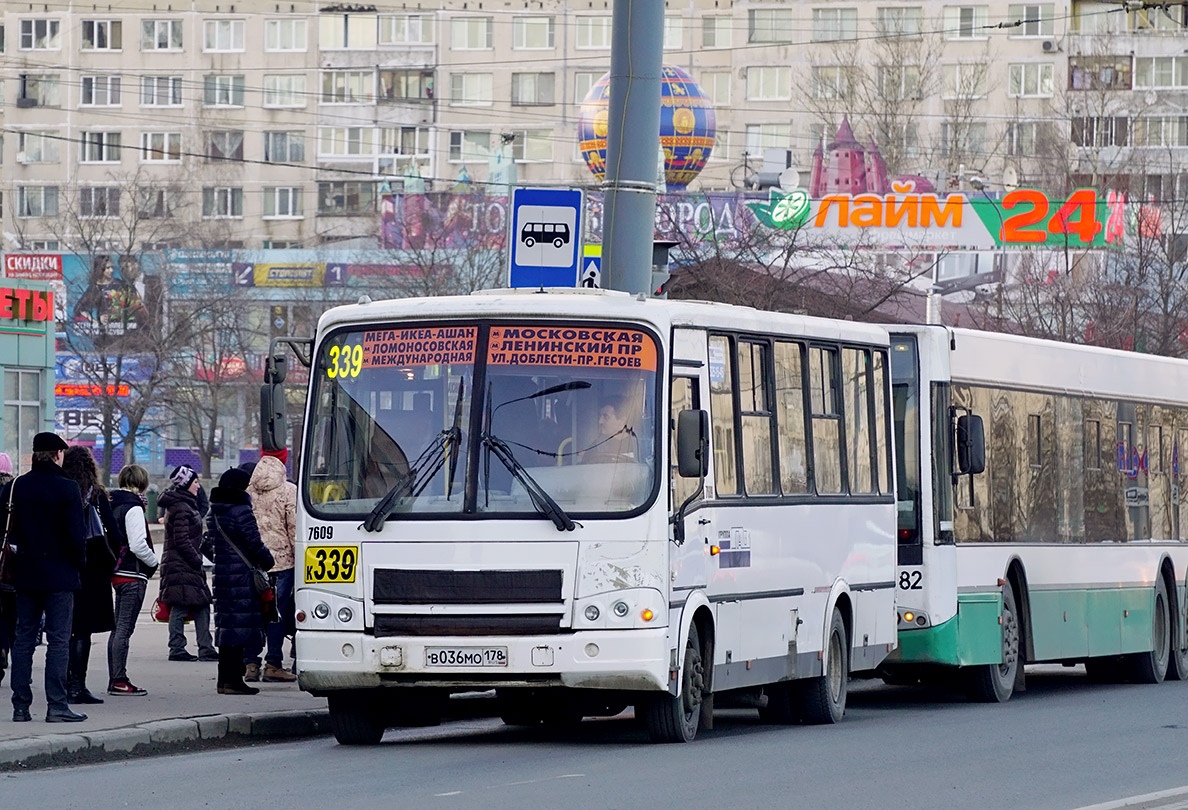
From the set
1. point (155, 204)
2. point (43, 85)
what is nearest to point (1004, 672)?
point (155, 204)

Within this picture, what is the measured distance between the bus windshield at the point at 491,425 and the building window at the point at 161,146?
312 ft

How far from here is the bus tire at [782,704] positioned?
15.9 metres

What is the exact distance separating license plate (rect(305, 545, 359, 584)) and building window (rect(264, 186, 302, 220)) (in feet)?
309

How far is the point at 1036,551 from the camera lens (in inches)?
753

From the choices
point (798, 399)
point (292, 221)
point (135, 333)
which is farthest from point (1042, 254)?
point (798, 399)

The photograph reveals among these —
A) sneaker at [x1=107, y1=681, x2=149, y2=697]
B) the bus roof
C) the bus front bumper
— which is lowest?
sneaker at [x1=107, y1=681, x2=149, y2=697]

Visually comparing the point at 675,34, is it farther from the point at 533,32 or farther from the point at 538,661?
the point at 538,661

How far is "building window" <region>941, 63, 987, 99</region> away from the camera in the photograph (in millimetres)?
95250

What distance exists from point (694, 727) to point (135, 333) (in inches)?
2123

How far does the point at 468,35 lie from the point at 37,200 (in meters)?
22.2

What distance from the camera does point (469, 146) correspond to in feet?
348

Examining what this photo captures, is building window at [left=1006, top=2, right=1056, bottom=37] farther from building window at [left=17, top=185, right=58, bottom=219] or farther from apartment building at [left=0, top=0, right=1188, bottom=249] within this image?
building window at [left=17, top=185, right=58, bottom=219]

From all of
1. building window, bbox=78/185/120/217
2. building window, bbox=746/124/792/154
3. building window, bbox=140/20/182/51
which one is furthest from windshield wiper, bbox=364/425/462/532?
building window, bbox=140/20/182/51

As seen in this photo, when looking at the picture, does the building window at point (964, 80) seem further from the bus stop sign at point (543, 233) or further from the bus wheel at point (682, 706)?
the bus wheel at point (682, 706)
